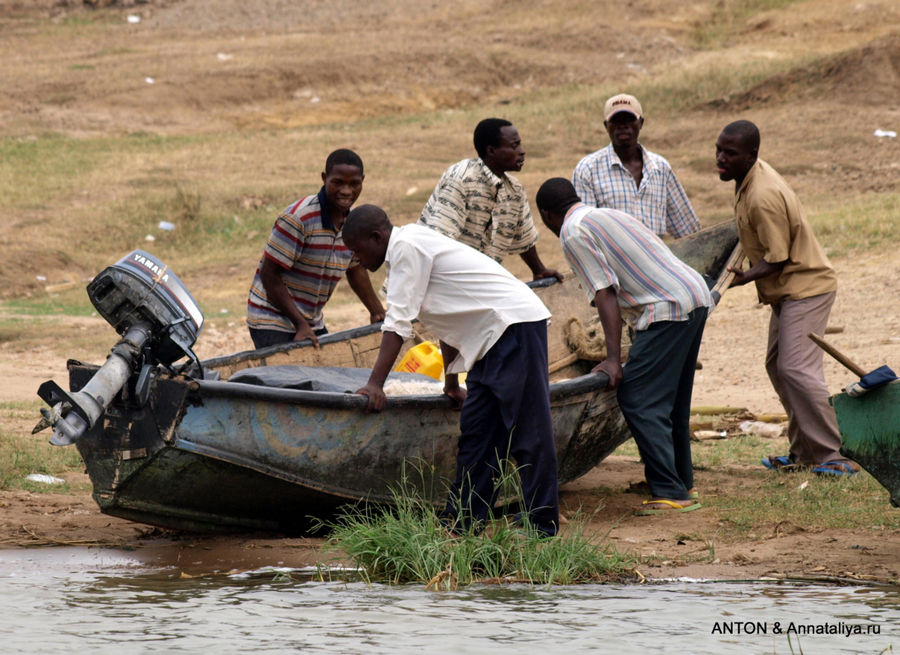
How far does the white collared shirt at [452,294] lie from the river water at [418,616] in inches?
38.5

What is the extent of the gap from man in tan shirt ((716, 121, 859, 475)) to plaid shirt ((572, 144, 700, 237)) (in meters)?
0.53

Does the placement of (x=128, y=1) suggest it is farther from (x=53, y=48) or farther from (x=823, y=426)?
(x=823, y=426)

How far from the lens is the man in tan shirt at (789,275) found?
616 centimetres

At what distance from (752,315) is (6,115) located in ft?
53.2

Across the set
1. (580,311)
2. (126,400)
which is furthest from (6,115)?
(126,400)

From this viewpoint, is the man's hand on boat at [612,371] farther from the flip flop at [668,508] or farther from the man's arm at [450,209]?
the man's arm at [450,209]

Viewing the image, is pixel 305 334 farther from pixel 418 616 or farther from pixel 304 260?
pixel 418 616

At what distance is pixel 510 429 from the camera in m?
4.83

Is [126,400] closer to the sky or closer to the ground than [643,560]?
closer to the sky

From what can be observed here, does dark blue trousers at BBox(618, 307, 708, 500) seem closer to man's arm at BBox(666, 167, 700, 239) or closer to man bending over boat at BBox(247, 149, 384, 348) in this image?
man's arm at BBox(666, 167, 700, 239)

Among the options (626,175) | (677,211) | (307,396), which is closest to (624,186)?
(626,175)

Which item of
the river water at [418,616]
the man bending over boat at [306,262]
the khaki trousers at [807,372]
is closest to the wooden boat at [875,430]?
the river water at [418,616]

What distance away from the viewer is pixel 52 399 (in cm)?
447

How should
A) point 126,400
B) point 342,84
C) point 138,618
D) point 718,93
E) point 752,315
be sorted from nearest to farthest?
point 138,618, point 126,400, point 752,315, point 718,93, point 342,84
